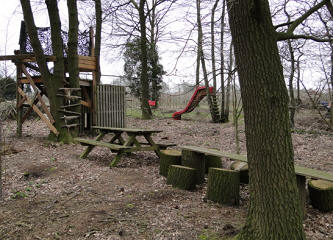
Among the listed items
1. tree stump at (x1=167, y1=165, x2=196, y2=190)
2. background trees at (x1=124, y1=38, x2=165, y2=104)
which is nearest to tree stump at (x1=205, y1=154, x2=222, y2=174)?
tree stump at (x1=167, y1=165, x2=196, y2=190)

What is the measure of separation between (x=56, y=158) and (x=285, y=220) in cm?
541

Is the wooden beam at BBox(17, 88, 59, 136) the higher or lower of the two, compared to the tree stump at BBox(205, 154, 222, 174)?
higher

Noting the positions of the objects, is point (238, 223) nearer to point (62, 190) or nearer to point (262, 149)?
point (262, 149)

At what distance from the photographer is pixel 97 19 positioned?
12141 millimetres

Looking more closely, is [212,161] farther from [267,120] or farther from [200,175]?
[267,120]

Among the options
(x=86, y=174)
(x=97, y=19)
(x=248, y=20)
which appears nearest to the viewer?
(x=248, y=20)

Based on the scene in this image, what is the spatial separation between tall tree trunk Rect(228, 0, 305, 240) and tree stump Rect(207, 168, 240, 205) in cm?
150

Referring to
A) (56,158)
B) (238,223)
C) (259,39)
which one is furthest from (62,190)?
(259,39)

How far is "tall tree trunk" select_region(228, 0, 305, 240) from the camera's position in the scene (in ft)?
7.85

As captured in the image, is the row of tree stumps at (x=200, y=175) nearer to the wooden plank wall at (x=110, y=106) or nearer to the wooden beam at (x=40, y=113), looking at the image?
the wooden beam at (x=40, y=113)

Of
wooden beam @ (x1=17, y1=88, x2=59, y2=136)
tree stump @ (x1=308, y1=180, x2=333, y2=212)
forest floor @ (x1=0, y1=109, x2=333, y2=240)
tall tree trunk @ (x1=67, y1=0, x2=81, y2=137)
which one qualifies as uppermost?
tall tree trunk @ (x1=67, y1=0, x2=81, y2=137)

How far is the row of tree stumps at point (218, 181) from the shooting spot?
374 cm

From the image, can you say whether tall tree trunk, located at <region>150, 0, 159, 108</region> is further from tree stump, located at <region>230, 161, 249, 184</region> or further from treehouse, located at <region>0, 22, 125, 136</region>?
tree stump, located at <region>230, 161, 249, 184</region>

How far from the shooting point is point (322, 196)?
3.74 meters
